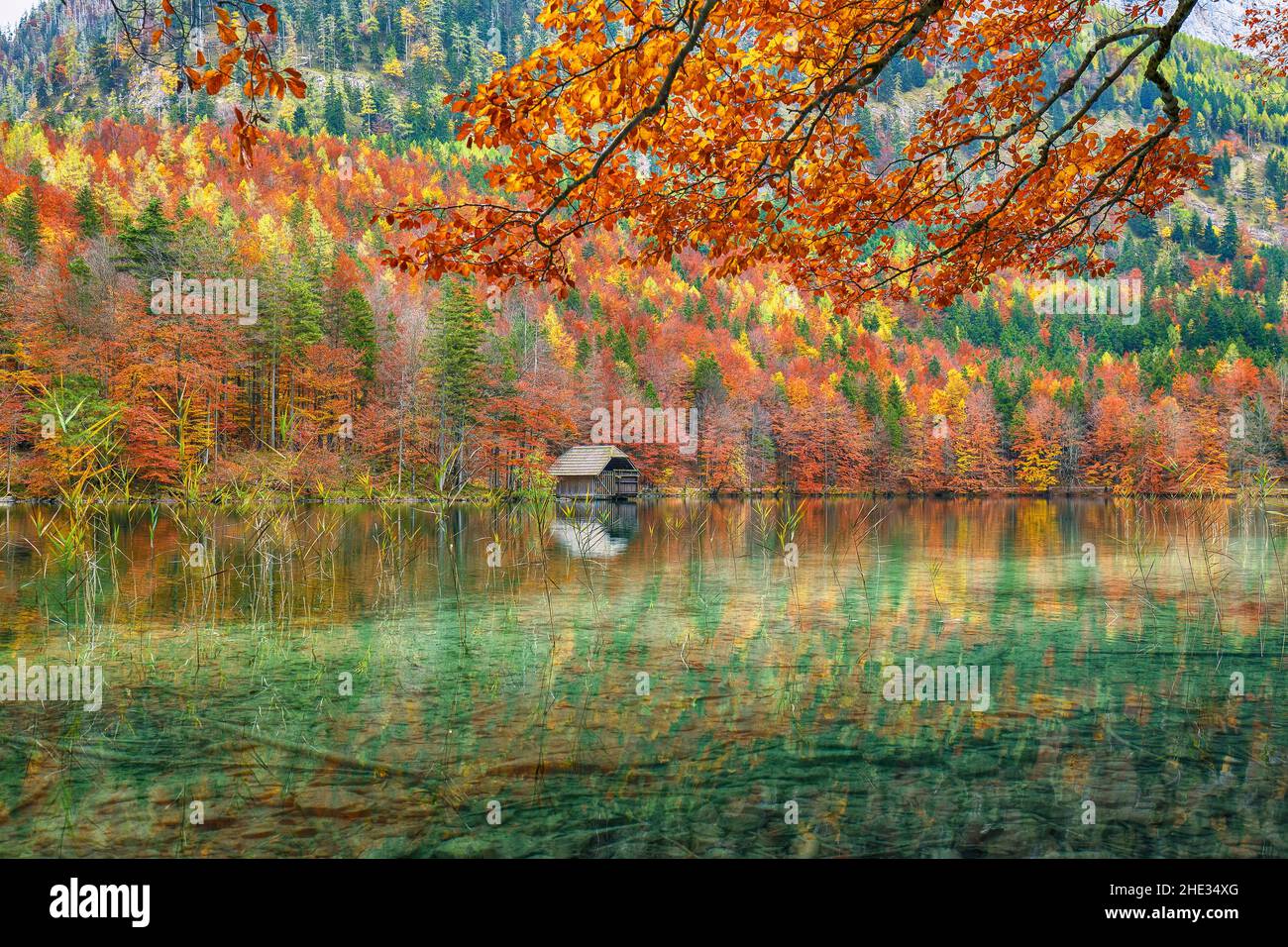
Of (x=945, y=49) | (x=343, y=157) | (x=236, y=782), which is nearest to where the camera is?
(x=236, y=782)

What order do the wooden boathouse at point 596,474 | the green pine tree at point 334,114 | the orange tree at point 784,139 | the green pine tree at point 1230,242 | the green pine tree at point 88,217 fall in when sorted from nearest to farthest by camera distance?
the orange tree at point 784,139 → the wooden boathouse at point 596,474 → the green pine tree at point 88,217 → the green pine tree at point 334,114 → the green pine tree at point 1230,242

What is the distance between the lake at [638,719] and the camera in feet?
13.4

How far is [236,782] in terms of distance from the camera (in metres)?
4.62

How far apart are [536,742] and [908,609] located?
667 cm

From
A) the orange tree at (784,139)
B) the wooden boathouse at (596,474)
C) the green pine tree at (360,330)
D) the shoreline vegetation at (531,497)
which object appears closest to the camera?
the orange tree at (784,139)

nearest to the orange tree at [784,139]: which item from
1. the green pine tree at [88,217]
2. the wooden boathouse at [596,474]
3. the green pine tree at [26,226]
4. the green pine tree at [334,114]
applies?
the wooden boathouse at [596,474]

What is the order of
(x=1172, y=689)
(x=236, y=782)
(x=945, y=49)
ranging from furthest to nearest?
(x=945, y=49) < (x=1172, y=689) < (x=236, y=782)

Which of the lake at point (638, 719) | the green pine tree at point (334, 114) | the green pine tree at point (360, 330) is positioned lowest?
the lake at point (638, 719)

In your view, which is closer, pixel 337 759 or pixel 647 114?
pixel 337 759

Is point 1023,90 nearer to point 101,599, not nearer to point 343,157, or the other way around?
point 101,599

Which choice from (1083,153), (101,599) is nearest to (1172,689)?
(1083,153)

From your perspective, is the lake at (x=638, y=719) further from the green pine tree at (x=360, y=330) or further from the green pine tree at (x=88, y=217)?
the green pine tree at (x=88, y=217)

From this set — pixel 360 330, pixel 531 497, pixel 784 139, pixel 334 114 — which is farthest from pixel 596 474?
pixel 334 114

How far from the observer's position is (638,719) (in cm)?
588
